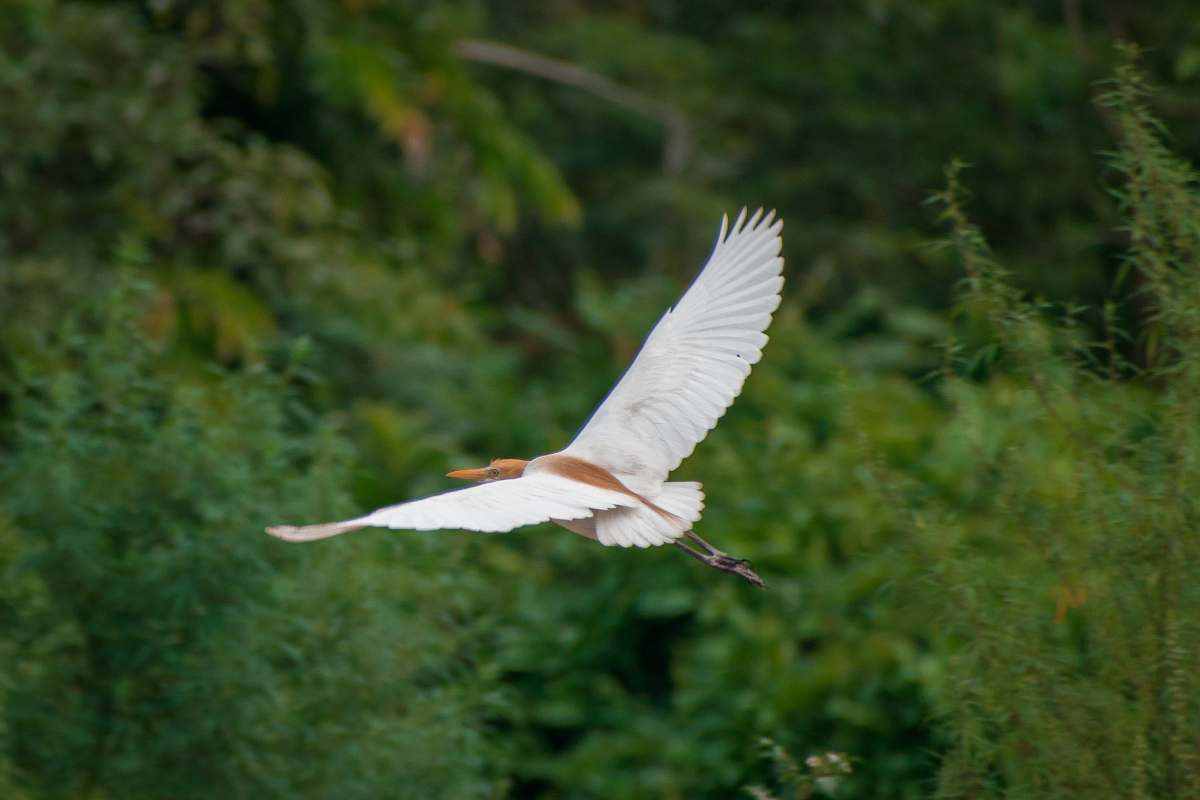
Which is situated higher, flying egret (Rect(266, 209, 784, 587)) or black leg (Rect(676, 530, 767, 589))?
flying egret (Rect(266, 209, 784, 587))

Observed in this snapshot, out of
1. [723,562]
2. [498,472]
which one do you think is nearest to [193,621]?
[498,472]

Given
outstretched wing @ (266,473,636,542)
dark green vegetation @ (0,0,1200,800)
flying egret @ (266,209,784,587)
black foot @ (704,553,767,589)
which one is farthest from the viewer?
black foot @ (704,553,767,589)

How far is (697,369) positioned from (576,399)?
186 inches

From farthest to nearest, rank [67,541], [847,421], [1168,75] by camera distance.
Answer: [1168,75]
[67,541]
[847,421]

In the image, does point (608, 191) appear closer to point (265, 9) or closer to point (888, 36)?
point (888, 36)

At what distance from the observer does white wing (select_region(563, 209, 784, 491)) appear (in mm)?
3887

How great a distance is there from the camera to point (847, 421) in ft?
11.5

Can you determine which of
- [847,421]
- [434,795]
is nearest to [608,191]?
[434,795]

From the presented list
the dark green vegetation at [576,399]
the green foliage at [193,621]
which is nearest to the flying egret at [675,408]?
the dark green vegetation at [576,399]

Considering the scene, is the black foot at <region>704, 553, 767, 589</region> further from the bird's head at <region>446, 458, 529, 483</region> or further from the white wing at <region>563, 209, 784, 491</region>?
the bird's head at <region>446, 458, 529, 483</region>

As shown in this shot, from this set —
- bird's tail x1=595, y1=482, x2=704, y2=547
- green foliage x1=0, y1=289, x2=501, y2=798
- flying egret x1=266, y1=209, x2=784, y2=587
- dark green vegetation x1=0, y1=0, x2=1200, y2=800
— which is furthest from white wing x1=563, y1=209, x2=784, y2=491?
green foliage x1=0, y1=289, x2=501, y2=798

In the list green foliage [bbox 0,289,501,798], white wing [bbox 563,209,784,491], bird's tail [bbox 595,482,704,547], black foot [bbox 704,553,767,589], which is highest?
white wing [bbox 563,209,784,491]

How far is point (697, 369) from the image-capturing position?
4035 mm

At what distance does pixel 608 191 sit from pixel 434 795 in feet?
24.0
